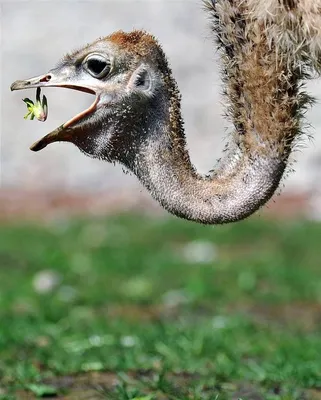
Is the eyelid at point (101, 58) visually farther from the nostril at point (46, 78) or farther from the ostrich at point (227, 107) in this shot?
the nostril at point (46, 78)

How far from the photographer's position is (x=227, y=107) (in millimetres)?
5035

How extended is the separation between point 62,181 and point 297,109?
14.0 m

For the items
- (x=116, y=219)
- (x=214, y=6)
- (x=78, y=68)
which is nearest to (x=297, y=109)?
(x=214, y=6)

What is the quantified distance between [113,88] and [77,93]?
15306 millimetres

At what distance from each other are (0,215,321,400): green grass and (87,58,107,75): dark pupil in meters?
1.64

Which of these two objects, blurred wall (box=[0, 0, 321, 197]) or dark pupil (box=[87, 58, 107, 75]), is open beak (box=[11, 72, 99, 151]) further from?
blurred wall (box=[0, 0, 321, 197])

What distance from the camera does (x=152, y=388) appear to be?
5.62m

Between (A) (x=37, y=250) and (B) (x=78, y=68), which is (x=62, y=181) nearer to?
(A) (x=37, y=250)

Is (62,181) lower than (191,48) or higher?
lower

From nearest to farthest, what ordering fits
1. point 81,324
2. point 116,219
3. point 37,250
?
point 81,324
point 37,250
point 116,219

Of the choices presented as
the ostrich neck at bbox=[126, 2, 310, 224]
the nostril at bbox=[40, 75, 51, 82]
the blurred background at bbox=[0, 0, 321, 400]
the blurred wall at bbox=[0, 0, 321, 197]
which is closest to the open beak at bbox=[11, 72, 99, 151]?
the nostril at bbox=[40, 75, 51, 82]

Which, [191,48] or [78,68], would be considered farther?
[191,48]

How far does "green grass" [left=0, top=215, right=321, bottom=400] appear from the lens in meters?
5.93

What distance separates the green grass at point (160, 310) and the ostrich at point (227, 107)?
1131 mm
